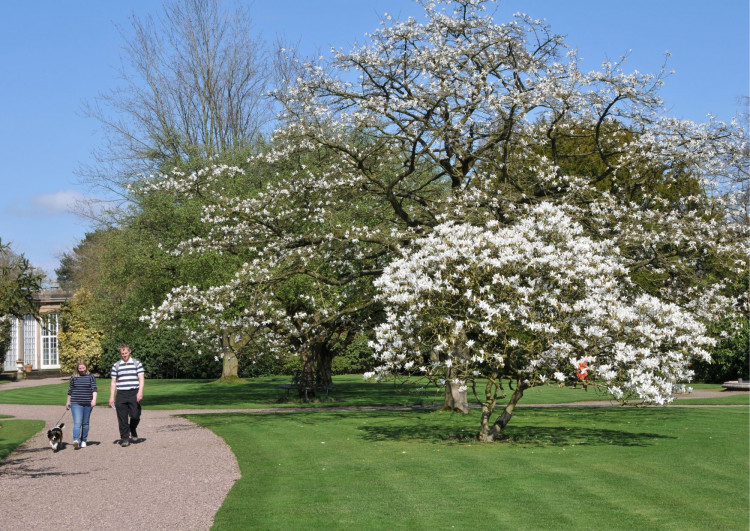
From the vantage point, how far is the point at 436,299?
11680 mm

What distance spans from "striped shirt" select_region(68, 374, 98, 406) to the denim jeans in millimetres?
104

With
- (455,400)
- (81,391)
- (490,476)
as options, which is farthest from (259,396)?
(490,476)

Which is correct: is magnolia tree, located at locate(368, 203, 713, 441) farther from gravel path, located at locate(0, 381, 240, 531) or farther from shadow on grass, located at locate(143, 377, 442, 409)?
shadow on grass, located at locate(143, 377, 442, 409)

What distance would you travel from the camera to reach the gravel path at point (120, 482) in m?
7.86

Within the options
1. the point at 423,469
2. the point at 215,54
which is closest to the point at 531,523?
the point at 423,469

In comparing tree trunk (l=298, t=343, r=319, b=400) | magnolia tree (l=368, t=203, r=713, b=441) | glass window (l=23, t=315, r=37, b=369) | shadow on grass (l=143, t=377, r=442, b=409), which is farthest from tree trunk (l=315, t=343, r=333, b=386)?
glass window (l=23, t=315, r=37, b=369)

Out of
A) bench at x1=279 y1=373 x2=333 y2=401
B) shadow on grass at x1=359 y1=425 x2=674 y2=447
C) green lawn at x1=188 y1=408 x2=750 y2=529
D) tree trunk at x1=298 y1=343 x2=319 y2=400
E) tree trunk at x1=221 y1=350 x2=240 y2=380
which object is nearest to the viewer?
green lawn at x1=188 y1=408 x2=750 y2=529

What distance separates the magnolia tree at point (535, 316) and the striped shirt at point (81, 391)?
5.18 meters

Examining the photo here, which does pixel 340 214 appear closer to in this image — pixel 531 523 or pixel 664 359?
pixel 664 359

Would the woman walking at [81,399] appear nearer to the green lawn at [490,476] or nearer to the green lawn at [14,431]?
the green lawn at [14,431]

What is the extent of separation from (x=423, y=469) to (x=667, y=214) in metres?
9.21

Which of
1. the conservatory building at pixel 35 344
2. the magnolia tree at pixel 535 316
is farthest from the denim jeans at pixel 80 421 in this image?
the conservatory building at pixel 35 344

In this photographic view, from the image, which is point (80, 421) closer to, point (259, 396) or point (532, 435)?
point (532, 435)

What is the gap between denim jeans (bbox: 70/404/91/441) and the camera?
13.3 m
